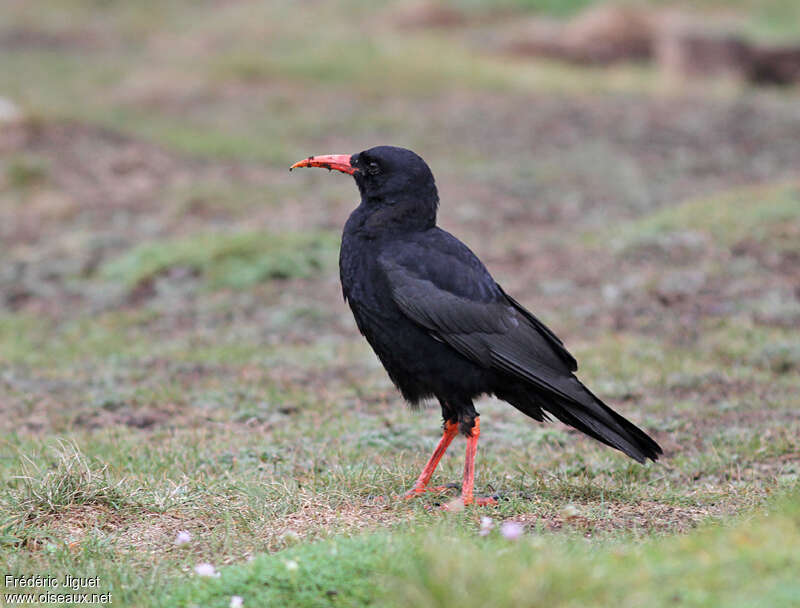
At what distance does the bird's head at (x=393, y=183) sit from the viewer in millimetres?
5406

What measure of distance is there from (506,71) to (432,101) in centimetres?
289

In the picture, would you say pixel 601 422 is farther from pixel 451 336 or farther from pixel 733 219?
pixel 733 219

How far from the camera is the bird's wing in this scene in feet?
16.6

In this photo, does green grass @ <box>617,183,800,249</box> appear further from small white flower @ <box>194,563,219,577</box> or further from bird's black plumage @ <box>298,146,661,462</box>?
small white flower @ <box>194,563,219,577</box>

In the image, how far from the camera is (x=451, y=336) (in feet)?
16.7

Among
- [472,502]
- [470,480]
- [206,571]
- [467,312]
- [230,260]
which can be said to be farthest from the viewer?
[230,260]

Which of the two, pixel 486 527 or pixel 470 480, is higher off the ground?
pixel 486 527

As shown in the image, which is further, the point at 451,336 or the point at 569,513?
the point at 451,336

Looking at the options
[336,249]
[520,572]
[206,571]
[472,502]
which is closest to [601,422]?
[472,502]

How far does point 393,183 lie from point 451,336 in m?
0.91

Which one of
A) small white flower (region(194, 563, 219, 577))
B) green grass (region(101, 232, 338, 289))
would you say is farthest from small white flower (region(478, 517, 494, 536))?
green grass (region(101, 232, 338, 289))

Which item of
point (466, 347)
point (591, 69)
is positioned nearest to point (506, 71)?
point (591, 69)

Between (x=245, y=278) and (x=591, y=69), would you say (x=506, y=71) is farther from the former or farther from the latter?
(x=245, y=278)

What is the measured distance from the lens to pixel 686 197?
13.8 meters
